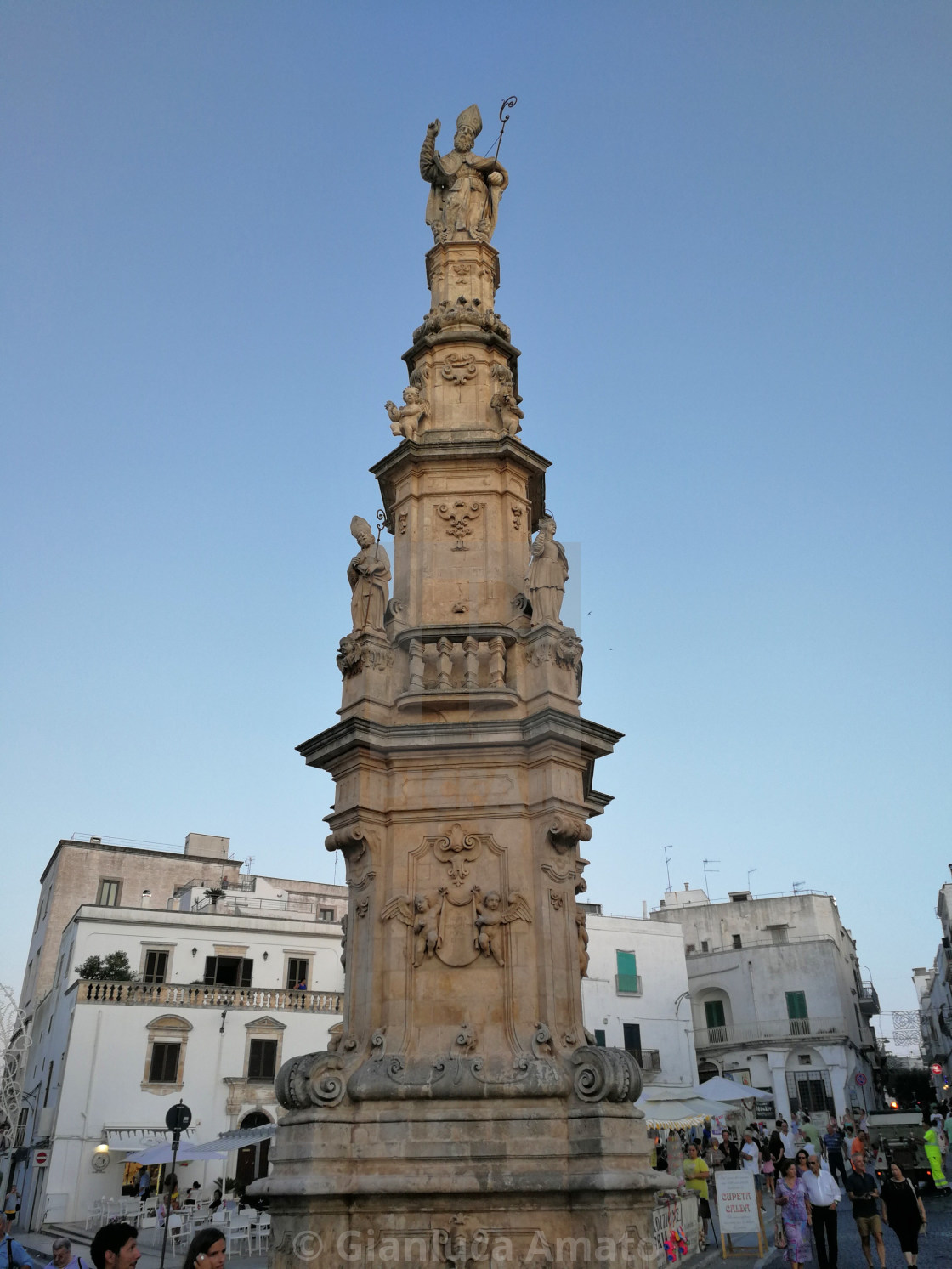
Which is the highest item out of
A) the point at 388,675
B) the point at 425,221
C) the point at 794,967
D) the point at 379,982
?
the point at 425,221

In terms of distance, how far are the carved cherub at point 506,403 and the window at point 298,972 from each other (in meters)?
25.8

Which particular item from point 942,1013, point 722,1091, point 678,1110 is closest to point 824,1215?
point 678,1110

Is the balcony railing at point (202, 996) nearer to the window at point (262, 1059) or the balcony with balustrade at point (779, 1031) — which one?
the window at point (262, 1059)

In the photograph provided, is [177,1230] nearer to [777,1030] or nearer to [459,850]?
[459,850]

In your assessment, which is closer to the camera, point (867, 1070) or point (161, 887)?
point (161, 887)

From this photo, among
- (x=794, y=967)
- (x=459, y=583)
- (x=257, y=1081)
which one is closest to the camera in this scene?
(x=459, y=583)

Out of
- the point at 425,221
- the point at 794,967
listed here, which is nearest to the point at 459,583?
the point at 425,221

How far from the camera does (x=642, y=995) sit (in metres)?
41.8

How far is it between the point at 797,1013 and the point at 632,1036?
9.57 meters

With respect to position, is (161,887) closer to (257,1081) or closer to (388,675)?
(257,1081)

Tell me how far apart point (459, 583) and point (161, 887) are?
36.0 m

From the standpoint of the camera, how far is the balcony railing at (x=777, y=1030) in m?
45.4

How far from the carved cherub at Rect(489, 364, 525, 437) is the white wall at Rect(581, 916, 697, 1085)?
30581 millimetres

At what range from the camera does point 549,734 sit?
425 inches
